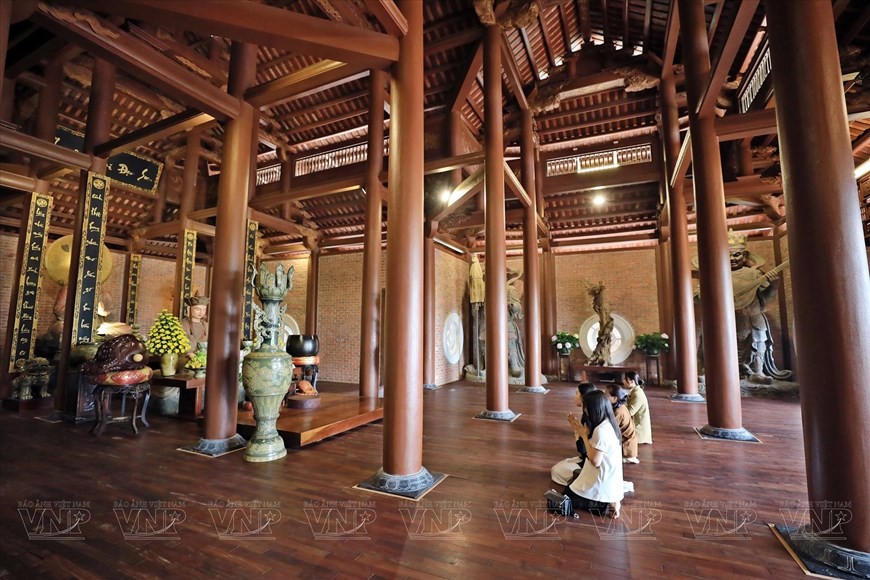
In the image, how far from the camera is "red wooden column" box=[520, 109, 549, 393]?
22.5ft

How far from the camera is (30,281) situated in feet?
19.6

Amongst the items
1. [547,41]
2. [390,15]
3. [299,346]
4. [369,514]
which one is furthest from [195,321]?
[547,41]

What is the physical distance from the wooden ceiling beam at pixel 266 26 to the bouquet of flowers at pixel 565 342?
7.70m

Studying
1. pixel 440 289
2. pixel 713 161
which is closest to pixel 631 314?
pixel 440 289

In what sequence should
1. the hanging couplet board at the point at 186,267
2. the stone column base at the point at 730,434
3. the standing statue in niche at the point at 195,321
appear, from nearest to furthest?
the stone column base at the point at 730,434
the standing statue in niche at the point at 195,321
the hanging couplet board at the point at 186,267

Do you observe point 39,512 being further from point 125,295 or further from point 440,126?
point 125,295

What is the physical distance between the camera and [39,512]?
7.95 ft

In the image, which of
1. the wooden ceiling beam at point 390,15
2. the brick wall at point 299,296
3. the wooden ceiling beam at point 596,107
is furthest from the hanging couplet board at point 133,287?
the wooden ceiling beam at point 596,107

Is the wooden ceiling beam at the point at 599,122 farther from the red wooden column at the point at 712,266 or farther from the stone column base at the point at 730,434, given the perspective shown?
the stone column base at the point at 730,434

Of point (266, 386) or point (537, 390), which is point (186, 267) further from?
point (537, 390)

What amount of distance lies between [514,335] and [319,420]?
6506mm

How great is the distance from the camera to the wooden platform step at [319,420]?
3795 millimetres

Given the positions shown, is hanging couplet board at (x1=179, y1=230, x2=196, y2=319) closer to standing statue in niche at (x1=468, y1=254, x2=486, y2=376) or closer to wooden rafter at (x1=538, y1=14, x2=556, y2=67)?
standing statue in niche at (x1=468, y1=254, x2=486, y2=376)

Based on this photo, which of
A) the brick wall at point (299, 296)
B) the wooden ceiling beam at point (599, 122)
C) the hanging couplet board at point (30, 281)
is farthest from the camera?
the brick wall at point (299, 296)
